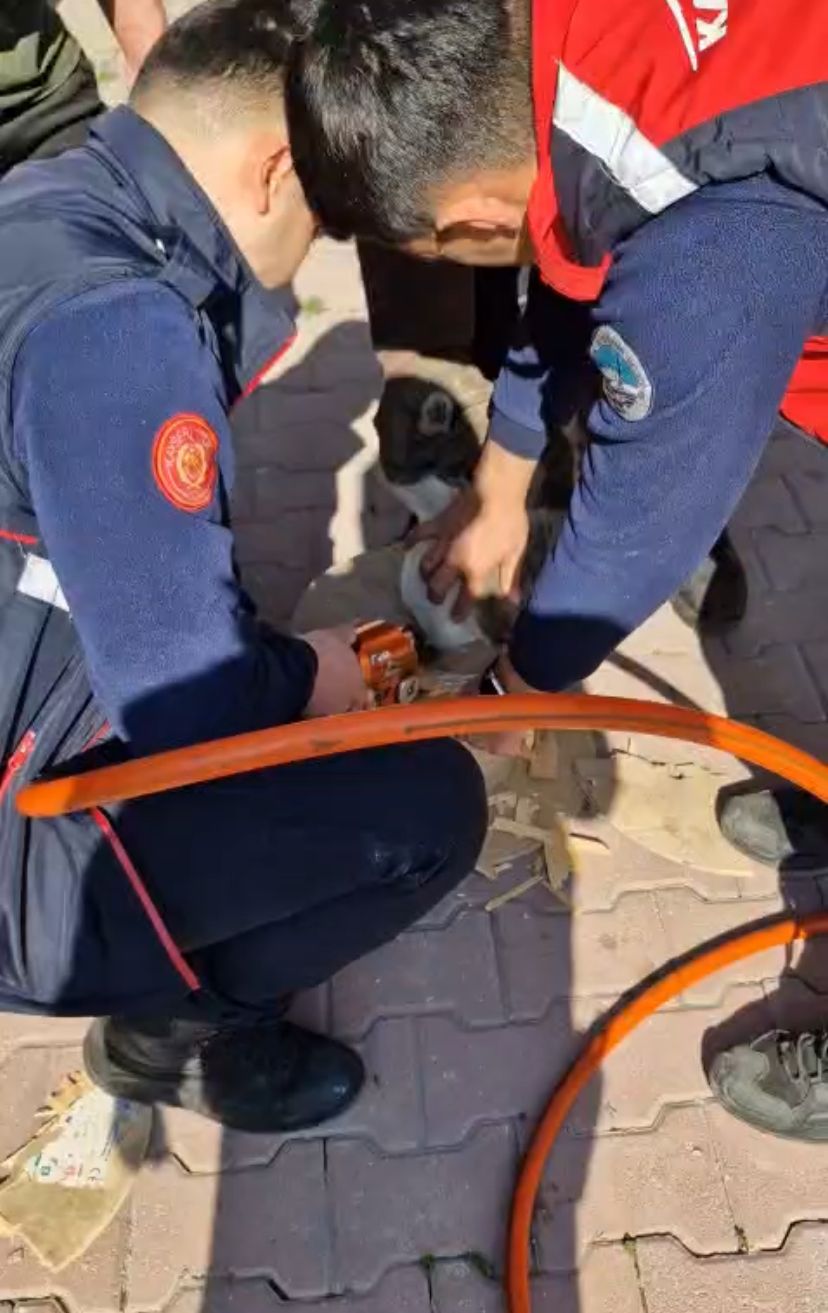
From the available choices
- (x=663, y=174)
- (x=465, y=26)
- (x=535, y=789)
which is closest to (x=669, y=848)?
(x=535, y=789)

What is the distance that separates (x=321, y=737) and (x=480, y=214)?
0.75 meters

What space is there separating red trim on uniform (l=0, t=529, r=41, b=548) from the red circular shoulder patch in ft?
0.90

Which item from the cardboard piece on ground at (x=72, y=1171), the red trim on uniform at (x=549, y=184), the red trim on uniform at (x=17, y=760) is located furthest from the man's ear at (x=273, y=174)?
the cardboard piece on ground at (x=72, y=1171)

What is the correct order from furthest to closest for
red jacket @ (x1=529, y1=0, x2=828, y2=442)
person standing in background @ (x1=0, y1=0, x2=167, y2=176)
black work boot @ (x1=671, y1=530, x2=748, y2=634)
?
black work boot @ (x1=671, y1=530, x2=748, y2=634)
person standing in background @ (x1=0, y1=0, x2=167, y2=176)
red jacket @ (x1=529, y1=0, x2=828, y2=442)

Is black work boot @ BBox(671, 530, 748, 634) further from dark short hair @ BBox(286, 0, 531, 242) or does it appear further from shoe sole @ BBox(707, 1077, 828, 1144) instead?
dark short hair @ BBox(286, 0, 531, 242)

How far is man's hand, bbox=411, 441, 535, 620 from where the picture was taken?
8.58 feet

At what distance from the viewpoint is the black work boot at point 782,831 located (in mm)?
2627

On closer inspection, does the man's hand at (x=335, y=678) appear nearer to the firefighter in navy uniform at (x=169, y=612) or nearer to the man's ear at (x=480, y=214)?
the firefighter in navy uniform at (x=169, y=612)

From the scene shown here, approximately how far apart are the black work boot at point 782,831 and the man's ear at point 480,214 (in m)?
1.44

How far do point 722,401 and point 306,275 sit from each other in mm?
2812

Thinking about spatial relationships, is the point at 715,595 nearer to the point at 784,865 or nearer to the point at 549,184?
the point at 784,865

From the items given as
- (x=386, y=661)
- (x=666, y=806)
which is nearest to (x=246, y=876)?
(x=386, y=661)

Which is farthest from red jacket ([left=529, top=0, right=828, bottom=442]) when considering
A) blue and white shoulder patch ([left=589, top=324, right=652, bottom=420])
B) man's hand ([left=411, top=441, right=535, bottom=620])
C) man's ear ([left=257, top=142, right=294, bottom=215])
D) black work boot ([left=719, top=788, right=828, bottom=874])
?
black work boot ([left=719, top=788, right=828, bottom=874])

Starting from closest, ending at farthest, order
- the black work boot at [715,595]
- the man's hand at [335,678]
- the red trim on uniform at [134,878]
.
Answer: the red trim on uniform at [134,878]
the man's hand at [335,678]
the black work boot at [715,595]
